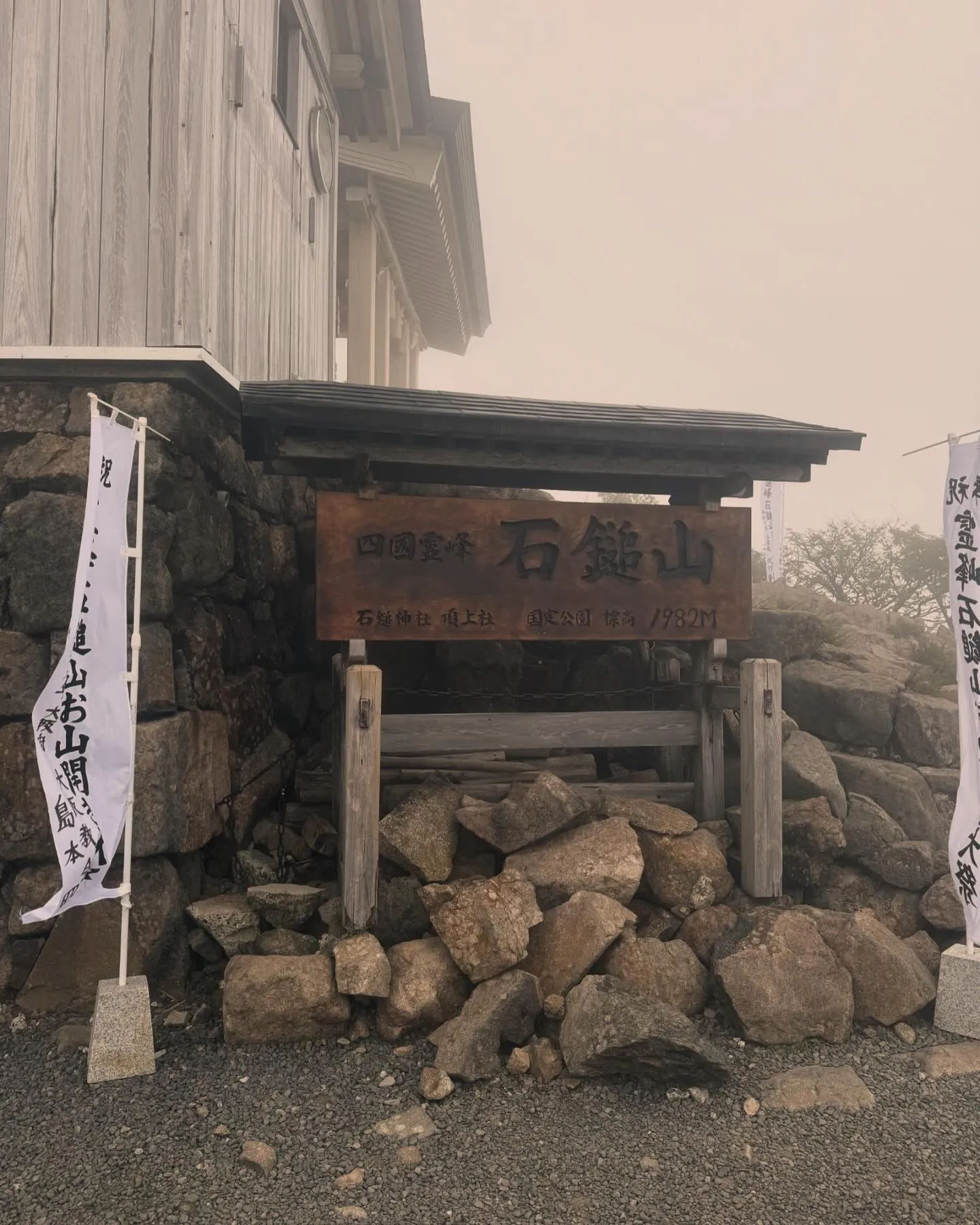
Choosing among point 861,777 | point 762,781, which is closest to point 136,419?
point 762,781

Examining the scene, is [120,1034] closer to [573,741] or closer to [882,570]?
[573,741]

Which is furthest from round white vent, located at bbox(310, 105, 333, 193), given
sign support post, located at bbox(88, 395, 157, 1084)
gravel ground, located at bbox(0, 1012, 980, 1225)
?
gravel ground, located at bbox(0, 1012, 980, 1225)

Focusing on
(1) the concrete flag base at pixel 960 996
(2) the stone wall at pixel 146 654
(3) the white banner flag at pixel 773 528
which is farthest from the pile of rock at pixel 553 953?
(3) the white banner flag at pixel 773 528

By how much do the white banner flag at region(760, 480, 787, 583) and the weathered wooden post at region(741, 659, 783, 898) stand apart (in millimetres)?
17145

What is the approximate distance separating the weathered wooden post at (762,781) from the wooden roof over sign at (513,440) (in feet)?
5.14

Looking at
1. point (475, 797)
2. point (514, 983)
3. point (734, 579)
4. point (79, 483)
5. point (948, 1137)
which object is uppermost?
point (79, 483)

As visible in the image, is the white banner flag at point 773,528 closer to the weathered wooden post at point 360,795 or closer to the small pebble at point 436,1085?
the weathered wooden post at point 360,795

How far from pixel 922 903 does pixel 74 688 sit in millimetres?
6044

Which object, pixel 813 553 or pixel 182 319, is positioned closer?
pixel 182 319

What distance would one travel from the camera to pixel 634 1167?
3.88m

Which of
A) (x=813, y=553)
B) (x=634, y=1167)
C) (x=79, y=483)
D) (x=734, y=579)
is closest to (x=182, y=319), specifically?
(x=79, y=483)

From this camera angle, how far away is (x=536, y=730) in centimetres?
635

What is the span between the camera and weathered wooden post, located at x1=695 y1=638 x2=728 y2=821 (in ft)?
21.7

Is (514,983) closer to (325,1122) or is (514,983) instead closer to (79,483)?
(325,1122)
